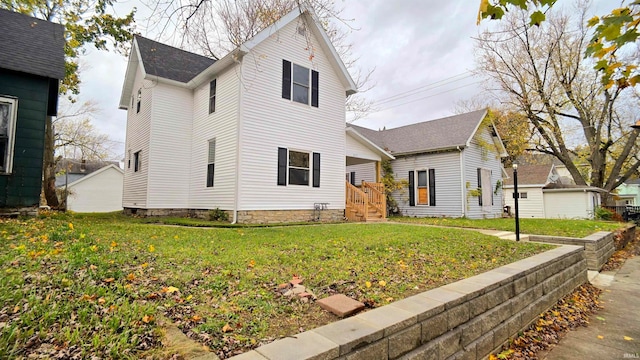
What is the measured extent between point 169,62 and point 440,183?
45.4ft

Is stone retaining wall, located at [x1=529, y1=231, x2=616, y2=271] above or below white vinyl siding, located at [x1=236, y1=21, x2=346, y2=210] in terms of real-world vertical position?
below

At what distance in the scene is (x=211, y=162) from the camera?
11.6 m

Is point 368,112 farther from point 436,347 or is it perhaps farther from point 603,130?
point 436,347

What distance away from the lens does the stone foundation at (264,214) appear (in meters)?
10.1

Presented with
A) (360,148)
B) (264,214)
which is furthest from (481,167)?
(264,214)

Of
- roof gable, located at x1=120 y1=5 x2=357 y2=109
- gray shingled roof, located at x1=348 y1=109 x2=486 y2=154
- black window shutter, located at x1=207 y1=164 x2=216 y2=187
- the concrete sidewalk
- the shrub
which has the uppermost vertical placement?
roof gable, located at x1=120 y1=5 x2=357 y2=109

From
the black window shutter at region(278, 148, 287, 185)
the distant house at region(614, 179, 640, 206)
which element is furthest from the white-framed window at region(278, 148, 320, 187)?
the distant house at region(614, 179, 640, 206)

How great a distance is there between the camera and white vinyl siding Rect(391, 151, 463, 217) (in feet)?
50.1

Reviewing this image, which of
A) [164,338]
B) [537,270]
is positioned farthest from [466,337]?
[164,338]

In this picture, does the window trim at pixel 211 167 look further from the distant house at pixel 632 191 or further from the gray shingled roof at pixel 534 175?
the distant house at pixel 632 191

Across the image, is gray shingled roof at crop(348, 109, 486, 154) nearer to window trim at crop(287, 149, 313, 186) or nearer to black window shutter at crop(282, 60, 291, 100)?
window trim at crop(287, 149, 313, 186)

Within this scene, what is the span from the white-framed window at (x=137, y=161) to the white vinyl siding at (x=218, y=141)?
2.24 metres

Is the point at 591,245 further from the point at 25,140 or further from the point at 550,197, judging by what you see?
the point at 550,197

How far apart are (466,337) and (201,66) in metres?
15.5
